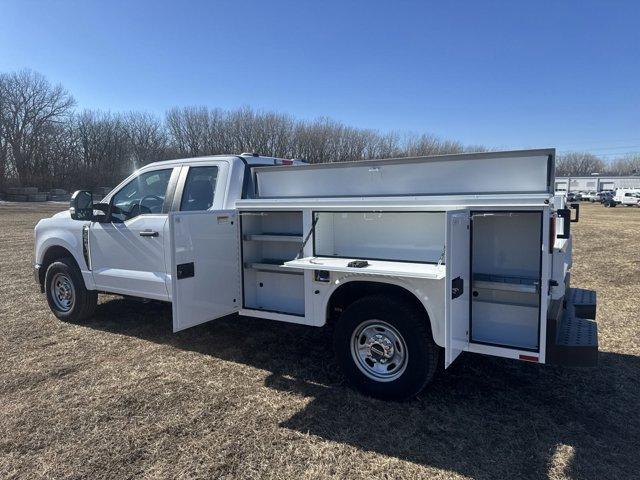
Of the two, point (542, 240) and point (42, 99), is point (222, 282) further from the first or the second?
point (42, 99)

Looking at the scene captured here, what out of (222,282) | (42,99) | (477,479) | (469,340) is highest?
(42,99)

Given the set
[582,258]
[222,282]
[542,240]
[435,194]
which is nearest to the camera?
[542,240]

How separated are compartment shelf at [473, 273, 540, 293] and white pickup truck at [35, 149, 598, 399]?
0.01 meters

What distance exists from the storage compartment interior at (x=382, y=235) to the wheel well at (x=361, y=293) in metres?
0.38

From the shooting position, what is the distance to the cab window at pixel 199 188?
5.39m

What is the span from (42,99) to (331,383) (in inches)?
3075

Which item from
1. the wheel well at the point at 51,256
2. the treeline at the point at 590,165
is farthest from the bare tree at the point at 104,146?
the treeline at the point at 590,165

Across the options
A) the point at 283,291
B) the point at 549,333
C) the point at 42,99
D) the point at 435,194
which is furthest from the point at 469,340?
the point at 42,99

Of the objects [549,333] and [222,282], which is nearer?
[549,333]

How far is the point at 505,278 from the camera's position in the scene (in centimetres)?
377

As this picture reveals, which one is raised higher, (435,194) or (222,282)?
(435,194)

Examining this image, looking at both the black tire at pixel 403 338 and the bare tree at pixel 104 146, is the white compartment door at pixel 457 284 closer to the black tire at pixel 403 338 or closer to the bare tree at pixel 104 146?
the black tire at pixel 403 338

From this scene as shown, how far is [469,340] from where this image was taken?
3.77 meters

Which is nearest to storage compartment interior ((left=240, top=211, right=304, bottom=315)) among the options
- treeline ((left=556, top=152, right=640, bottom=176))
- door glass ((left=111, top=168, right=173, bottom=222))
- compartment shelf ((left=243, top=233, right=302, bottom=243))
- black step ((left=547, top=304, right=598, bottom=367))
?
compartment shelf ((left=243, top=233, right=302, bottom=243))
